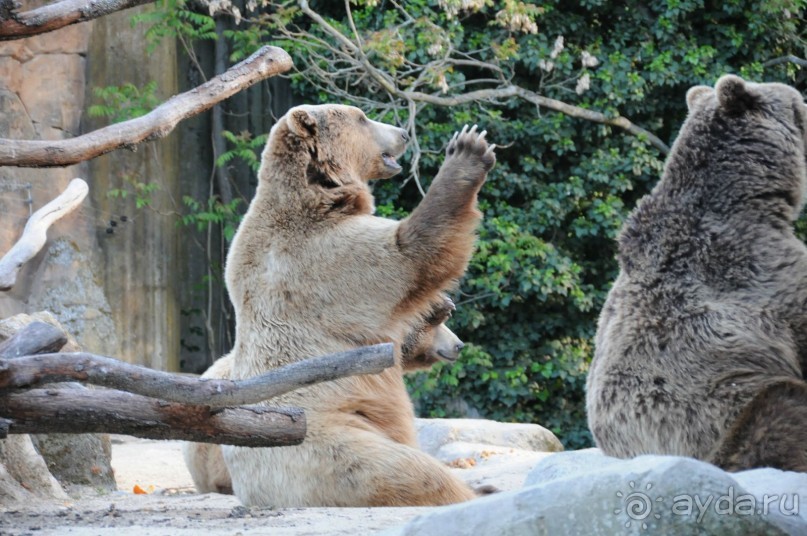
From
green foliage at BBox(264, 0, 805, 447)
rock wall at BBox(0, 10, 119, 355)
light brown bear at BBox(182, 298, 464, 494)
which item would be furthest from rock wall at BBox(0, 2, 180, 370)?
light brown bear at BBox(182, 298, 464, 494)

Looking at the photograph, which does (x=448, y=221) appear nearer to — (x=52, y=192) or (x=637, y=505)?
(x=637, y=505)

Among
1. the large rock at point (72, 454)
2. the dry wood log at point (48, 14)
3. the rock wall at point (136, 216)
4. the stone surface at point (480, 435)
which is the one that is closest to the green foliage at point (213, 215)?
the rock wall at point (136, 216)

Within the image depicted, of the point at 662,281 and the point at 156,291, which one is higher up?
the point at 662,281

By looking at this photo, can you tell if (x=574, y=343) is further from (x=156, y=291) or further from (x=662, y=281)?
(x=662, y=281)

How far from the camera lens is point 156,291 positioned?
12797 mm

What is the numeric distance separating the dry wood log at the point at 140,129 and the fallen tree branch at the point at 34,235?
1.58 m

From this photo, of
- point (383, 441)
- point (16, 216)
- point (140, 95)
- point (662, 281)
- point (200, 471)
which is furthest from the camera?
point (140, 95)

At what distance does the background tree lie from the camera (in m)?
12.3

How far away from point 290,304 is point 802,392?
2280mm

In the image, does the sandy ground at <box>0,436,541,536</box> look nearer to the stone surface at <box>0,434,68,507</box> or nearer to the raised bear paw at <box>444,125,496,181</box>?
the stone surface at <box>0,434,68,507</box>

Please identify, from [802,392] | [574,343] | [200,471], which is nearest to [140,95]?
[574,343]

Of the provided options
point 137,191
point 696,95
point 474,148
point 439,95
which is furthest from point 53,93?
point 696,95

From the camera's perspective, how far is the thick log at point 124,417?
3752mm

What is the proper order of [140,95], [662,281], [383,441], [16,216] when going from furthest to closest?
[140,95]
[16,216]
[383,441]
[662,281]
